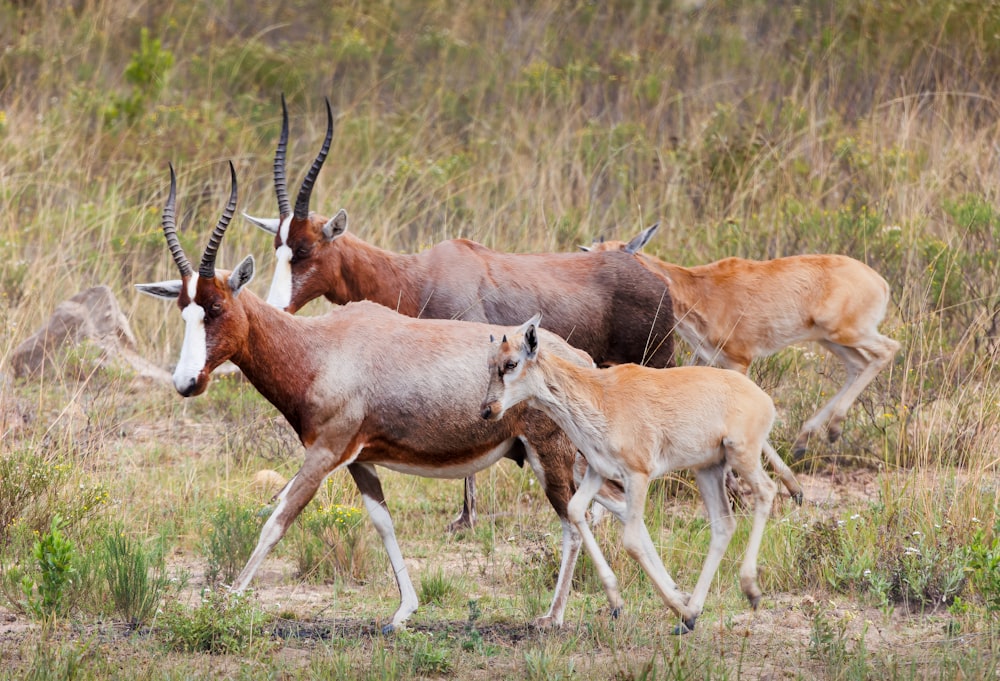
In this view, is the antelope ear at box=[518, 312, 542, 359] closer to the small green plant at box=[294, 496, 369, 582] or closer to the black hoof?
the black hoof

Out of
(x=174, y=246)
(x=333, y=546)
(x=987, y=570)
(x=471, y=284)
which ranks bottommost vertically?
(x=333, y=546)

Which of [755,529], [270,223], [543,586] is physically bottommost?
[543,586]

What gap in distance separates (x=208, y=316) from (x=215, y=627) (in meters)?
1.55

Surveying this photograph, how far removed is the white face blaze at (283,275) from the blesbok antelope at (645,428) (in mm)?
2692

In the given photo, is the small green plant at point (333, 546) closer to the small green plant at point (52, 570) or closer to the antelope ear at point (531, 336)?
the small green plant at point (52, 570)

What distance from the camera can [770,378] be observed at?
10.4 m

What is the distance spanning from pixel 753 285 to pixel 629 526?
347cm

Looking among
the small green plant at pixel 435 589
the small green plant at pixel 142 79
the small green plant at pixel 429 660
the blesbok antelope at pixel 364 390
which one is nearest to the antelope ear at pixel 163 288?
the blesbok antelope at pixel 364 390

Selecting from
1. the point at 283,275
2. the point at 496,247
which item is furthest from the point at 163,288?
the point at 496,247

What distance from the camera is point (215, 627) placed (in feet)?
21.6

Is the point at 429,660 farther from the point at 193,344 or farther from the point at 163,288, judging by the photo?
the point at 163,288

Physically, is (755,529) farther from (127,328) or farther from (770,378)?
(127,328)

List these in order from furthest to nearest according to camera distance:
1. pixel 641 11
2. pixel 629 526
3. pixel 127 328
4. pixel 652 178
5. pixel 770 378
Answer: pixel 641 11 → pixel 652 178 → pixel 127 328 → pixel 770 378 → pixel 629 526

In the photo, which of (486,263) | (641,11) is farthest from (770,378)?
(641,11)
